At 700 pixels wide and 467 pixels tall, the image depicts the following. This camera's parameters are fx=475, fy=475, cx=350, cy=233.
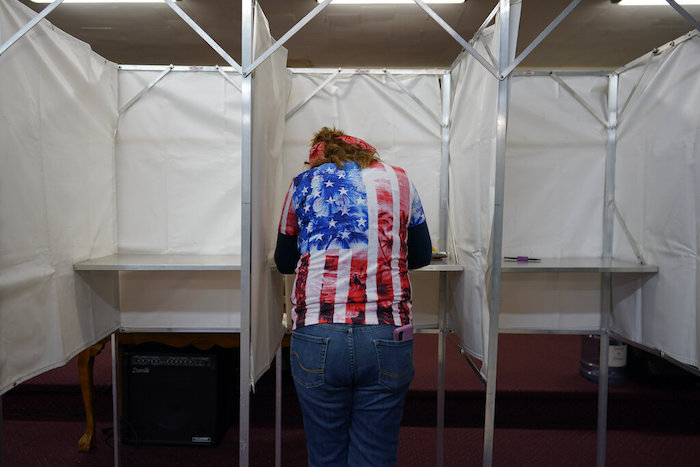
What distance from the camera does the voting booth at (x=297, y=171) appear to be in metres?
1.57

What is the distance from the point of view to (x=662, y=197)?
1.85 meters

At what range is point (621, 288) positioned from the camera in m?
2.16

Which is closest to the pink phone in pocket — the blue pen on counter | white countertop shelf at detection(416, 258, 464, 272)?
white countertop shelf at detection(416, 258, 464, 272)

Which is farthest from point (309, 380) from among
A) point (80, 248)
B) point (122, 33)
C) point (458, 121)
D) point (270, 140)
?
point (122, 33)

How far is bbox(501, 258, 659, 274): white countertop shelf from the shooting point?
1.86m

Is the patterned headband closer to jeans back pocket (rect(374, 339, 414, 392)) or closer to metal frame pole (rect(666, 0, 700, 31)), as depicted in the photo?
jeans back pocket (rect(374, 339, 414, 392))

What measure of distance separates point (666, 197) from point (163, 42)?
14.3 feet

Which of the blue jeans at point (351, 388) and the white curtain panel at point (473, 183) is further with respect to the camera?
the white curtain panel at point (473, 183)

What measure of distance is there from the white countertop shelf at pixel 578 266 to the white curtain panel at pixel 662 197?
0.06 metres

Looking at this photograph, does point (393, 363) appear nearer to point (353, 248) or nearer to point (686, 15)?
point (353, 248)

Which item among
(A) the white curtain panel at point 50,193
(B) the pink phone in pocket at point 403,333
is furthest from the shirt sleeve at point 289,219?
(A) the white curtain panel at point 50,193

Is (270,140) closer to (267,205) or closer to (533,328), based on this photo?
(267,205)

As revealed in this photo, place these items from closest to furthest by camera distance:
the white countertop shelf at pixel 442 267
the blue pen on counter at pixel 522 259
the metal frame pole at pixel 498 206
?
the metal frame pole at pixel 498 206, the white countertop shelf at pixel 442 267, the blue pen on counter at pixel 522 259

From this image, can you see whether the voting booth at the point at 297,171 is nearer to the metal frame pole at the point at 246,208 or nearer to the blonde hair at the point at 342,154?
the metal frame pole at the point at 246,208
